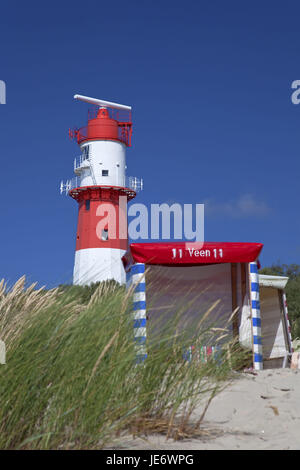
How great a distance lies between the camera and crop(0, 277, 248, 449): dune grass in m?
3.23

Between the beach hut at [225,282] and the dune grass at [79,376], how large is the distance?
4.10m

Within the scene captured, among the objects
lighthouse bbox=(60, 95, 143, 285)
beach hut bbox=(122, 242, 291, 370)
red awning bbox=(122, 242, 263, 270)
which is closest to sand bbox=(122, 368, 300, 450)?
beach hut bbox=(122, 242, 291, 370)

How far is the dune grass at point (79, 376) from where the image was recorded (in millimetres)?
3230

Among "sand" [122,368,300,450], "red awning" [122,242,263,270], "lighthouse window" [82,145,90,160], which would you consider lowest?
"sand" [122,368,300,450]

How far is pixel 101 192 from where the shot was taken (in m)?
31.3

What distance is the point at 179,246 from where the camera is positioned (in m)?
9.47

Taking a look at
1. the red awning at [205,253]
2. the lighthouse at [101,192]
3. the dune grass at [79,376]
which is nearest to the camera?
the dune grass at [79,376]

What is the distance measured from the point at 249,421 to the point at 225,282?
6651 millimetres

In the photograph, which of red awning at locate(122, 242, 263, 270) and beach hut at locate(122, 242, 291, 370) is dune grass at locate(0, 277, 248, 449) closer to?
beach hut at locate(122, 242, 291, 370)

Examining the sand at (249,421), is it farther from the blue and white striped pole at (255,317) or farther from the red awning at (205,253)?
the red awning at (205,253)

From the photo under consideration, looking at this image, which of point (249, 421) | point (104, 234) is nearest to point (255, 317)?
point (249, 421)

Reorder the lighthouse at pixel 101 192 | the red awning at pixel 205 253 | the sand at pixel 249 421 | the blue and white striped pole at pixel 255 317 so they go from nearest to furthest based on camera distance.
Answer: the sand at pixel 249 421 < the blue and white striped pole at pixel 255 317 < the red awning at pixel 205 253 < the lighthouse at pixel 101 192

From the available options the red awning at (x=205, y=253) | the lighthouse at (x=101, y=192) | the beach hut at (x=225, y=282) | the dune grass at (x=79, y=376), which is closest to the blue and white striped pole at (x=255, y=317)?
the beach hut at (x=225, y=282)

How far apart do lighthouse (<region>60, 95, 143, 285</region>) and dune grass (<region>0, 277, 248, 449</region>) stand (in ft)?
85.3
